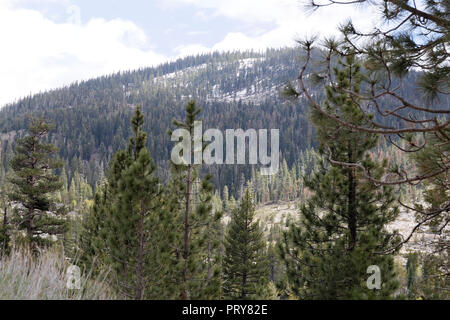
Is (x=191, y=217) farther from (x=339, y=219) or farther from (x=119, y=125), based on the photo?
(x=119, y=125)

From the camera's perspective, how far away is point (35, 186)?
16406mm

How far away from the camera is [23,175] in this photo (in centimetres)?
1611

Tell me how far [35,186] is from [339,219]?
15218mm

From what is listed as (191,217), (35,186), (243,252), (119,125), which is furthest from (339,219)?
(119,125)

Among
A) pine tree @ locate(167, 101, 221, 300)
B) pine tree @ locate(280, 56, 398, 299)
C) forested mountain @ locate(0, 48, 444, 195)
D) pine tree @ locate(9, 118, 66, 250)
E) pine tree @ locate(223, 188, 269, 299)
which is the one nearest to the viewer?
pine tree @ locate(280, 56, 398, 299)

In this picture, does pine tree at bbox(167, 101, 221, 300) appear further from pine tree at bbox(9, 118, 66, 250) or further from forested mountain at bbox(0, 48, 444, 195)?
forested mountain at bbox(0, 48, 444, 195)

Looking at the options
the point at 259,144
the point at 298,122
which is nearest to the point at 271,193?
the point at 259,144

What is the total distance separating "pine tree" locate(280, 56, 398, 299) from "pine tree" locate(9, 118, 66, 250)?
1351 cm

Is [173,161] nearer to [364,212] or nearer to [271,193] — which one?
[364,212]

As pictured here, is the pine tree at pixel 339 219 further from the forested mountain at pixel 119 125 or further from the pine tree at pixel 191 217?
the forested mountain at pixel 119 125

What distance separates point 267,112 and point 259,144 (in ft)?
109

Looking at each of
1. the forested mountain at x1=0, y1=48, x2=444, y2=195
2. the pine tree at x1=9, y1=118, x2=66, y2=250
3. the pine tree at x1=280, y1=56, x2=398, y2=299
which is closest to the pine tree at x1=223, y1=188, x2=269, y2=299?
the pine tree at x1=9, y1=118, x2=66, y2=250

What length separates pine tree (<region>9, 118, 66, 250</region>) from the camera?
53.3 feet
